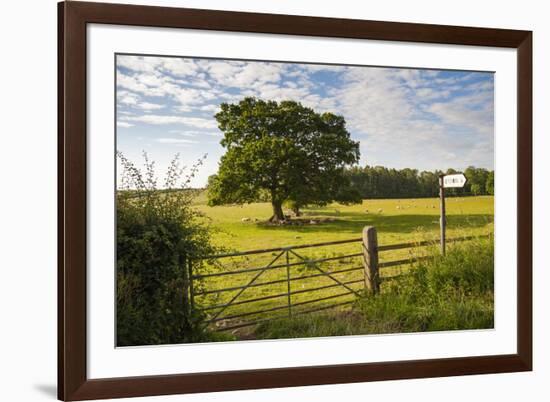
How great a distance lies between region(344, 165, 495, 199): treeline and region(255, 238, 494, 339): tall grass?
51cm

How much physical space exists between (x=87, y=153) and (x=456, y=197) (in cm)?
319

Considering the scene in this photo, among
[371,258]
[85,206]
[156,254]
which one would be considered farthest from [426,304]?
Result: [85,206]

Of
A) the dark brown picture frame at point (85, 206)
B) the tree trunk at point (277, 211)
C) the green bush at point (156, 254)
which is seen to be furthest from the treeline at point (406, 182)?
the green bush at point (156, 254)

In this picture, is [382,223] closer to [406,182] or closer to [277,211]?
[406,182]

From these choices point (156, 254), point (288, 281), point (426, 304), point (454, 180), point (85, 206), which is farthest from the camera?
point (454, 180)

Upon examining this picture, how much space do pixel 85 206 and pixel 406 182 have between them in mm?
2736

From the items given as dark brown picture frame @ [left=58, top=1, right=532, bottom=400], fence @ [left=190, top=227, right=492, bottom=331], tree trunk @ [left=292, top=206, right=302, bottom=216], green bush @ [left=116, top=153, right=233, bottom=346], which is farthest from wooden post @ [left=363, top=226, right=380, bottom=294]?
green bush @ [left=116, top=153, right=233, bottom=346]

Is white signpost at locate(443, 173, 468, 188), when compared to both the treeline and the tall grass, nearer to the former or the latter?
the treeline

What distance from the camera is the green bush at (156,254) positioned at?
15.3ft

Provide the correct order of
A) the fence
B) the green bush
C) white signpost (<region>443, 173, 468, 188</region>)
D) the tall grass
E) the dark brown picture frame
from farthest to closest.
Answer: white signpost (<region>443, 173, 468, 188</region>), the tall grass, the fence, the green bush, the dark brown picture frame

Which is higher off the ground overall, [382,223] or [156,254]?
[382,223]

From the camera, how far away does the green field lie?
503 centimetres

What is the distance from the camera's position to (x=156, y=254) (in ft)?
15.7

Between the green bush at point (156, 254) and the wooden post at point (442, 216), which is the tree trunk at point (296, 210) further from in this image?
the wooden post at point (442, 216)
